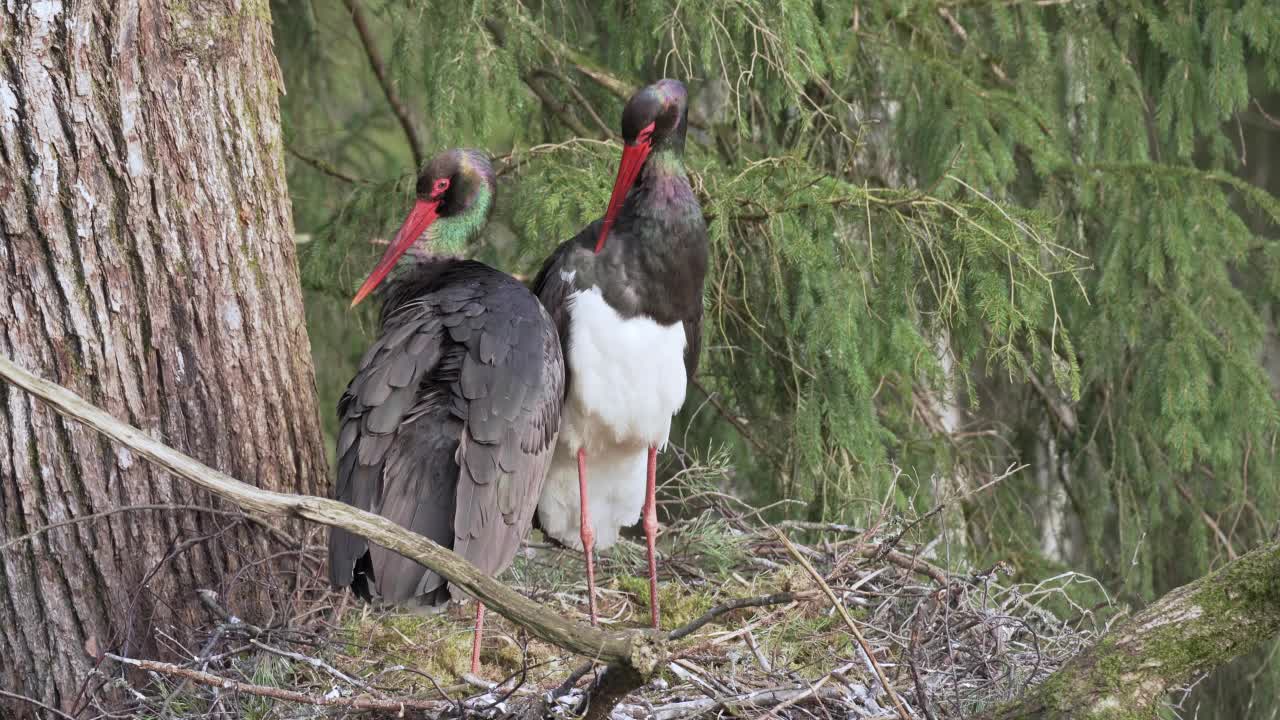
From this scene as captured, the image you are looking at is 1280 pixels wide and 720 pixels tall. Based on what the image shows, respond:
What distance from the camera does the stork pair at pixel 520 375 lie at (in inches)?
125

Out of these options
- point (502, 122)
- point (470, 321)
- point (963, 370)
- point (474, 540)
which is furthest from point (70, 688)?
point (963, 370)

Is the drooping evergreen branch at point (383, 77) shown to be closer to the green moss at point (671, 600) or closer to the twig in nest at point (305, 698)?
the green moss at point (671, 600)

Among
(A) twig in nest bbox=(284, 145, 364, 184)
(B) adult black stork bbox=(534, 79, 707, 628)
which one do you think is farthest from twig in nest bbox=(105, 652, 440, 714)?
(A) twig in nest bbox=(284, 145, 364, 184)

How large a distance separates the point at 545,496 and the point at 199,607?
113cm

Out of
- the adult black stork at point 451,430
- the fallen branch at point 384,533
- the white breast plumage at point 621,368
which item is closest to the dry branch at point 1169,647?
the fallen branch at point 384,533

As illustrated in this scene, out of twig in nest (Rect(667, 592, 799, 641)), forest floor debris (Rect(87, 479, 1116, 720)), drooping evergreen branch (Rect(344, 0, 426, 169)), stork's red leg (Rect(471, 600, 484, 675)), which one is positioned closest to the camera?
twig in nest (Rect(667, 592, 799, 641))

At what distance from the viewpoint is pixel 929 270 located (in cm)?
404

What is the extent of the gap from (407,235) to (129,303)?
0.92 metres

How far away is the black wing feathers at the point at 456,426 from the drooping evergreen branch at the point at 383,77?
4.32 ft

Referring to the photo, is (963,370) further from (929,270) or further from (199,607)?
(199,607)

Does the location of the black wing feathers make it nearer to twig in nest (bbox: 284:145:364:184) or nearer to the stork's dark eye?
the stork's dark eye

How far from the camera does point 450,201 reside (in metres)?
3.87

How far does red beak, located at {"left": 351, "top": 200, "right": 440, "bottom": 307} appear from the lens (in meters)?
3.70

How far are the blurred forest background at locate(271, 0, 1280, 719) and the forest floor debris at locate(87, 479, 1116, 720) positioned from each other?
275 mm
